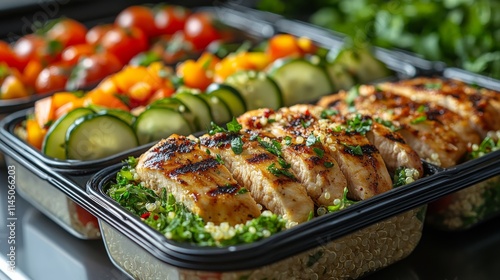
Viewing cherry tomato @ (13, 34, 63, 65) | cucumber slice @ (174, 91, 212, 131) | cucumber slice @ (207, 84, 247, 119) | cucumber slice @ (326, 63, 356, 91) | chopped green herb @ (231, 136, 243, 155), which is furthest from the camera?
cherry tomato @ (13, 34, 63, 65)

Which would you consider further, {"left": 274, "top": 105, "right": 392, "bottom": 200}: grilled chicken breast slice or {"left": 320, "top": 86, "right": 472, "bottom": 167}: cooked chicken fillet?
{"left": 320, "top": 86, "right": 472, "bottom": 167}: cooked chicken fillet

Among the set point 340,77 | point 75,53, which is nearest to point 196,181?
point 340,77

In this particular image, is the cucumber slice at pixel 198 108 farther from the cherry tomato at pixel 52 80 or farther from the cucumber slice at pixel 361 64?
the cherry tomato at pixel 52 80

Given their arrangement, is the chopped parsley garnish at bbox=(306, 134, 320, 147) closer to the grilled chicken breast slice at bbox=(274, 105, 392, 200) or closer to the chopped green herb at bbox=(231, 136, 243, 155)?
the grilled chicken breast slice at bbox=(274, 105, 392, 200)

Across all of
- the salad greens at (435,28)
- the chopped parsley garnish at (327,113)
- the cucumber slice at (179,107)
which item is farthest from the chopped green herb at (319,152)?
the salad greens at (435,28)

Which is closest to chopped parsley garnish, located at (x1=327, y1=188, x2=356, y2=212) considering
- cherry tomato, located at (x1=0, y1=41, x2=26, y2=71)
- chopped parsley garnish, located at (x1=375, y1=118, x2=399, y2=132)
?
chopped parsley garnish, located at (x1=375, y1=118, x2=399, y2=132)
